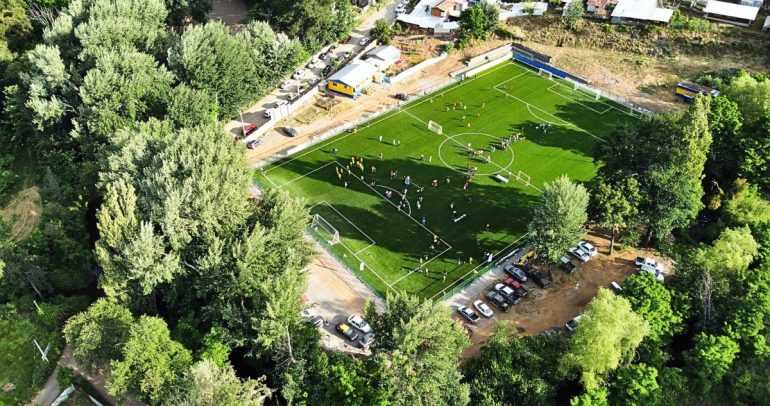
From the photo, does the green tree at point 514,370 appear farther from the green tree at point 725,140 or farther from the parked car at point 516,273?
the green tree at point 725,140

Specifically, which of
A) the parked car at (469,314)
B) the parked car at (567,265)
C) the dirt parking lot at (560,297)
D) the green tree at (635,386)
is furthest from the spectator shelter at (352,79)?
the green tree at (635,386)

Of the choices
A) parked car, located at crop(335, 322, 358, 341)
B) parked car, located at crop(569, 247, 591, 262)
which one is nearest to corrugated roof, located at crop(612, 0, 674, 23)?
parked car, located at crop(569, 247, 591, 262)

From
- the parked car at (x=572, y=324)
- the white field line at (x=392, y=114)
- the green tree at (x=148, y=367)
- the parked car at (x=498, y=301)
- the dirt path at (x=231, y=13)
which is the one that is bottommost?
the parked car at (x=572, y=324)

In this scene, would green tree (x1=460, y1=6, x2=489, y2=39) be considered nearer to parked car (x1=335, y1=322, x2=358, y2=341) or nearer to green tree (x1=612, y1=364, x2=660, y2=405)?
parked car (x1=335, y1=322, x2=358, y2=341)

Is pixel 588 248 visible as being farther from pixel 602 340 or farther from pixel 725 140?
pixel 725 140

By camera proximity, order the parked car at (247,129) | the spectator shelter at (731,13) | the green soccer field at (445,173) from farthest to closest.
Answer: the spectator shelter at (731,13) → the parked car at (247,129) → the green soccer field at (445,173)

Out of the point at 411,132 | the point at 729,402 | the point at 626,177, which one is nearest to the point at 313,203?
the point at 411,132
